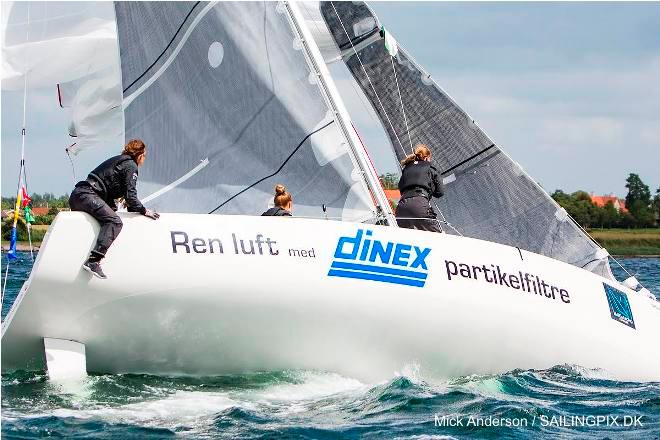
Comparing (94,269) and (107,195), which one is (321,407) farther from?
(107,195)

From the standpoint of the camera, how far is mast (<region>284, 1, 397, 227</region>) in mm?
9328

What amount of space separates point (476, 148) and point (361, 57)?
60.4 inches

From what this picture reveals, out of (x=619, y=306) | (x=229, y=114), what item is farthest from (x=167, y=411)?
(x=619, y=306)

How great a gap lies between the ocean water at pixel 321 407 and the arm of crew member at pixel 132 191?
1.34 m

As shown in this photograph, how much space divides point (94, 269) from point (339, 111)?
2897 millimetres

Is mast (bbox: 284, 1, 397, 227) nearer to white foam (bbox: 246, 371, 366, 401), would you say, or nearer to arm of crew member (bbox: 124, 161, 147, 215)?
white foam (bbox: 246, 371, 366, 401)

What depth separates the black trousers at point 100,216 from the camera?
7656 mm

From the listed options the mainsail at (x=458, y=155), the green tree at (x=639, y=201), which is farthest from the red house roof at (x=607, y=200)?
the mainsail at (x=458, y=155)

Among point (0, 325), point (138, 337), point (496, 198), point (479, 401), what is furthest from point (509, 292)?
point (0, 325)

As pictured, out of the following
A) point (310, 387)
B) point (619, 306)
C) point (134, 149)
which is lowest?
point (310, 387)

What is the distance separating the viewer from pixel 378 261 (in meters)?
8.20

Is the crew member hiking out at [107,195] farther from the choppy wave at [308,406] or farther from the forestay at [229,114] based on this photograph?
the forestay at [229,114]

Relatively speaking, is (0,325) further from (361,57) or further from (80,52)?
(361,57)

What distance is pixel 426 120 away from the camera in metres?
10.9
